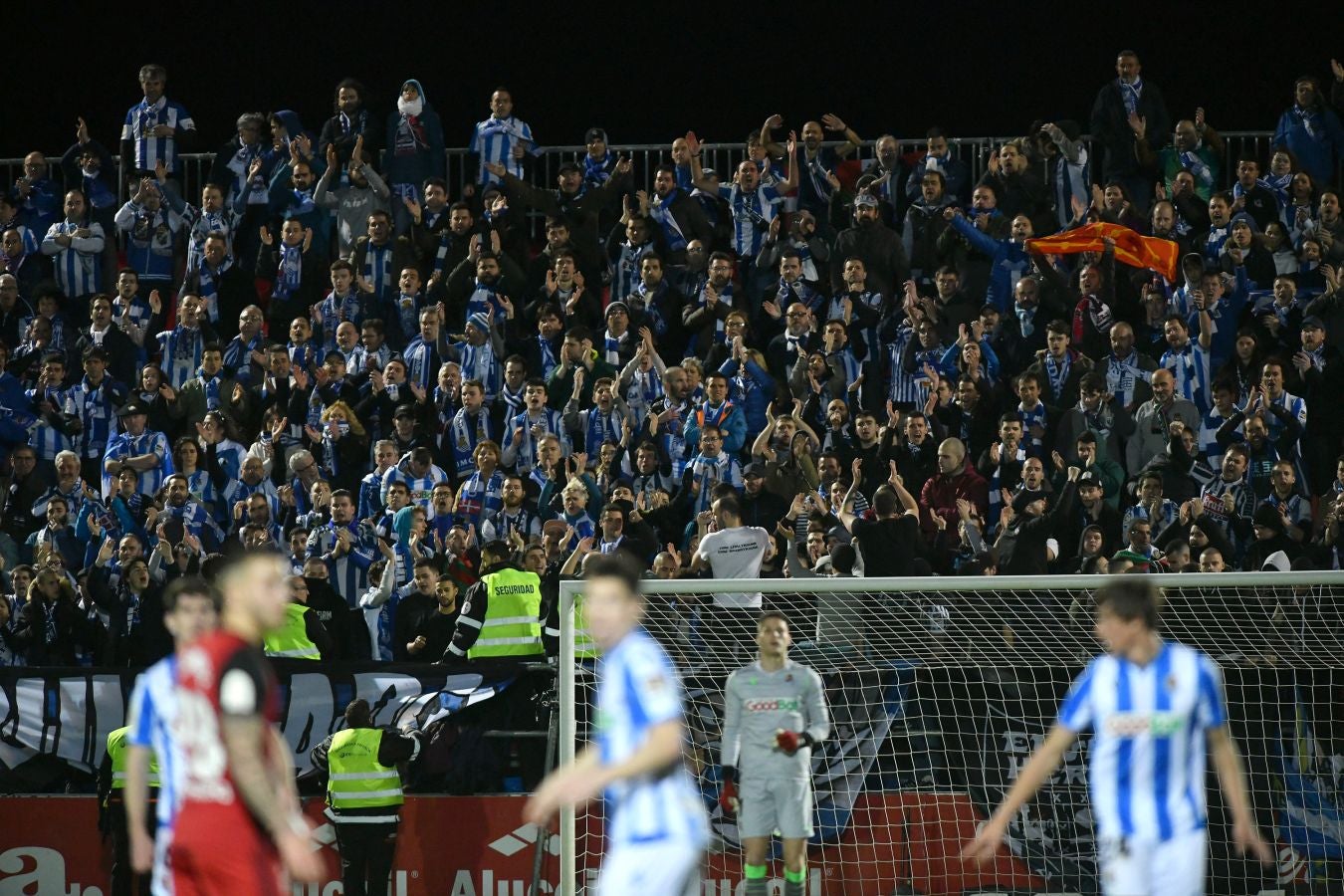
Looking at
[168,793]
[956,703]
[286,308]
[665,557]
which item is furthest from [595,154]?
[168,793]

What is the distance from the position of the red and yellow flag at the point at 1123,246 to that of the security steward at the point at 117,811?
320 inches

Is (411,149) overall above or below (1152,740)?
above

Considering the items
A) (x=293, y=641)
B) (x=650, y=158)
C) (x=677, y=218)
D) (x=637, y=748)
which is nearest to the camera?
(x=637, y=748)

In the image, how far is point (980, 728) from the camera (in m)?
11.5

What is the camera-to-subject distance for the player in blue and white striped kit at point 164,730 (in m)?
6.30

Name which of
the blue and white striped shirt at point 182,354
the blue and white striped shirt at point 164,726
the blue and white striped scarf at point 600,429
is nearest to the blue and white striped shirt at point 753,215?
the blue and white striped scarf at point 600,429

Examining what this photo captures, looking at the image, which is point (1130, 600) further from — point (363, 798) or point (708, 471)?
point (708, 471)

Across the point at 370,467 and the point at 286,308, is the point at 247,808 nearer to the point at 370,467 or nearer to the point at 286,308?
the point at 370,467

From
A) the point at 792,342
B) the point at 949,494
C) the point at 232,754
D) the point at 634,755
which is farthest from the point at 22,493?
the point at 634,755

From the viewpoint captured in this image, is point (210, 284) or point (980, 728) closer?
point (980, 728)

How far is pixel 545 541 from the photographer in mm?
12836

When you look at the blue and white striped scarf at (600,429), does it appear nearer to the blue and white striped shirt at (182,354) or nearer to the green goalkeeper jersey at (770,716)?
the blue and white striped shirt at (182,354)

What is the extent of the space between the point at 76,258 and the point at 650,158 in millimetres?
6337

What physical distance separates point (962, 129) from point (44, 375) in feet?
35.5
